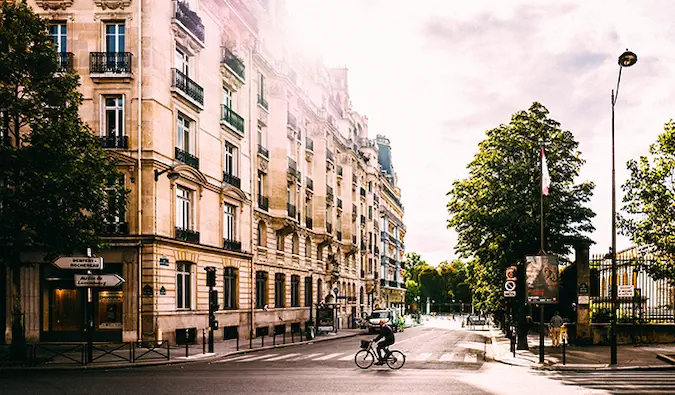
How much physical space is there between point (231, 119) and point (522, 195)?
1768cm

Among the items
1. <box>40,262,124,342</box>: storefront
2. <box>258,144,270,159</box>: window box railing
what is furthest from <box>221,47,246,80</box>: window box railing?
<box>40,262,124,342</box>: storefront

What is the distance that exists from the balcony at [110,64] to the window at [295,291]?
86.3 feet

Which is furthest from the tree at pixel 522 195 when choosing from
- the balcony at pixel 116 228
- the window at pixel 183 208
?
the balcony at pixel 116 228

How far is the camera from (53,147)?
82.2ft

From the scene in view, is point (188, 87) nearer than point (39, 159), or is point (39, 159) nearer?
point (39, 159)

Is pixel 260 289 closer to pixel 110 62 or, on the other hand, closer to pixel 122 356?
pixel 110 62

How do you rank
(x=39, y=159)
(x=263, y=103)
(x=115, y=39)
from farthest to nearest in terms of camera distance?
(x=263, y=103) < (x=115, y=39) < (x=39, y=159)

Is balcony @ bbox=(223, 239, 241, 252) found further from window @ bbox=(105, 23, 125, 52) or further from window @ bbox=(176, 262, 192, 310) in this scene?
window @ bbox=(105, 23, 125, 52)

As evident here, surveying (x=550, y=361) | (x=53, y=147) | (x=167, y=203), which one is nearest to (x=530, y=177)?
(x=550, y=361)

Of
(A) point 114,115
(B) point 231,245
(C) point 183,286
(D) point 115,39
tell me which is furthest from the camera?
(B) point 231,245

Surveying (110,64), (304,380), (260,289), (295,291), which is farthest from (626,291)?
(295,291)

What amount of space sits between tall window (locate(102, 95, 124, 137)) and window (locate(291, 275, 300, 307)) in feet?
82.7

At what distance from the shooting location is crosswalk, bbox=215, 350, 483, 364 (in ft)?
90.8

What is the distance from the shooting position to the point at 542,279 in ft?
92.9
